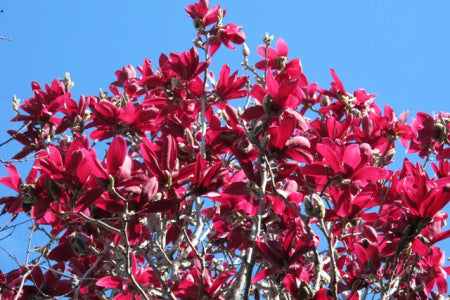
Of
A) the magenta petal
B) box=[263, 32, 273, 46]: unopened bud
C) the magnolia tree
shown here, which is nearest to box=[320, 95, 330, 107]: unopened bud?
the magnolia tree

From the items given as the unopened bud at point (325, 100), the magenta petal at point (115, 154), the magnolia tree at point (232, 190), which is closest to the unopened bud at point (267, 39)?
the magnolia tree at point (232, 190)

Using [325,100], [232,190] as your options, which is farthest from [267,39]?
[232,190]

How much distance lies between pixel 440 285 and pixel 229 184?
2.93ft

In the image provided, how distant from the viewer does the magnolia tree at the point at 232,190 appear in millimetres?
1383

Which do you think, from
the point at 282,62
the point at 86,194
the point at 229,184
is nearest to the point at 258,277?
the point at 229,184

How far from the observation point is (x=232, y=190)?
5.01 feet

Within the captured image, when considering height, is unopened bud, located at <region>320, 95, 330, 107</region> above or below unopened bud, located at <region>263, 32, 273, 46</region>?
below

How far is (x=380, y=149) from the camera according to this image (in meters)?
2.25

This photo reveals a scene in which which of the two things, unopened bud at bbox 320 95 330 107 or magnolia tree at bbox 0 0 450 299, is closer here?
magnolia tree at bbox 0 0 450 299

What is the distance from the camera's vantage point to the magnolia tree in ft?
4.54

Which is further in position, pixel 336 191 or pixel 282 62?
pixel 282 62

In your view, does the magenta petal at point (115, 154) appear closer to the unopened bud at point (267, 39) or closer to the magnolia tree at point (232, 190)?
the magnolia tree at point (232, 190)

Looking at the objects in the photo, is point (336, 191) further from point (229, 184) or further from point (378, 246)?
point (229, 184)

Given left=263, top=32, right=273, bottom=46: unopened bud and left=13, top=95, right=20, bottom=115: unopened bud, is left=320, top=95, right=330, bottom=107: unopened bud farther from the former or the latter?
left=13, top=95, right=20, bottom=115: unopened bud
